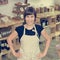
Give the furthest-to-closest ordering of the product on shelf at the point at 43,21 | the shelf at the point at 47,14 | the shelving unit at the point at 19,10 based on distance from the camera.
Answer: the product on shelf at the point at 43,21 < the shelf at the point at 47,14 < the shelving unit at the point at 19,10

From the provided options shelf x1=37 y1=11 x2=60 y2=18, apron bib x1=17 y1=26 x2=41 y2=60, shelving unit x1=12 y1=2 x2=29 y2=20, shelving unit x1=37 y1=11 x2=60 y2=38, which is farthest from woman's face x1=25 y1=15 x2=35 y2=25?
shelving unit x1=37 y1=11 x2=60 y2=38

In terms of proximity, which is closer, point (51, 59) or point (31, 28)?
point (31, 28)

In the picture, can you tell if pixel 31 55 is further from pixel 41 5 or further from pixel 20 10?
pixel 41 5

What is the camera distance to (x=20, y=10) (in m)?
4.46

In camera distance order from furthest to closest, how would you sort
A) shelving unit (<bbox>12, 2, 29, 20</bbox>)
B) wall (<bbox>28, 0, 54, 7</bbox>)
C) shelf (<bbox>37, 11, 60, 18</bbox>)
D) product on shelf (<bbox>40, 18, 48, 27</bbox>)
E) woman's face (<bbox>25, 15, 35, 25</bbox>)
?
wall (<bbox>28, 0, 54, 7</bbox>) → product on shelf (<bbox>40, 18, 48, 27</bbox>) → shelf (<bbox>37, 11, 60, 18</bbox>) → shelving unit (<bbox>12, 2, 29, 20</bbox>) → woman's face (<bbox>25, 15, 35, 25</bbox>)

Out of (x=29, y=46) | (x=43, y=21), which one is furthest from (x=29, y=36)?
(x=43, y=21)

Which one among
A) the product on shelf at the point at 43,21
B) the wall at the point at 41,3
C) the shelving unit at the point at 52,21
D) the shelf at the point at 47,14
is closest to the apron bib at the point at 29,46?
the shelf at the point at 47,14

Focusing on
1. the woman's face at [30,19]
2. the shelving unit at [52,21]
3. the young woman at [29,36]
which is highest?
the woman's face at [30,19]

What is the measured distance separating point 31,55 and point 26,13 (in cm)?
53

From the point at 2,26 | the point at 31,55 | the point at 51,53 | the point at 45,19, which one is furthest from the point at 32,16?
the point at 45,19

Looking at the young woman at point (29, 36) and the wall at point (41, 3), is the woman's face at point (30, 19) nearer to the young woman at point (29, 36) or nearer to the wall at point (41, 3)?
the young woman at point (29, 36)

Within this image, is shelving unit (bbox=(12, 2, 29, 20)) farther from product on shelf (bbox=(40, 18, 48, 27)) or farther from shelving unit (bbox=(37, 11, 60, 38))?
product on shelf (bbox=(40, 18, 48, 27))

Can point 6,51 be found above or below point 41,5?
below

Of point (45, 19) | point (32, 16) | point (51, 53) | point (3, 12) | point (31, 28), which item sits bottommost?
point (51, 53)
